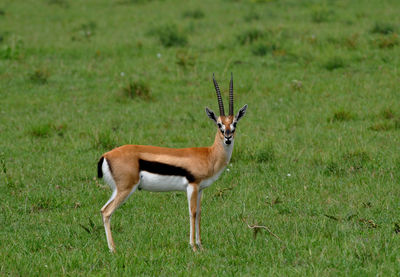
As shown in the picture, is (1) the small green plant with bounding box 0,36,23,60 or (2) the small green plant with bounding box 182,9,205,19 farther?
(2) the small green plant with bounding box 182,9,205,19

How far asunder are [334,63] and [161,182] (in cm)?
841

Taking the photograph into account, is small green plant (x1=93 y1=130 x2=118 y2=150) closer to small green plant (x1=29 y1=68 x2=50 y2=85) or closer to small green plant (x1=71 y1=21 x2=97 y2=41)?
small green plant (x1=29 y1=68 x2=50 y2=85)

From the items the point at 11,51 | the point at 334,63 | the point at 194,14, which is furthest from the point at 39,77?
the point at 194,14

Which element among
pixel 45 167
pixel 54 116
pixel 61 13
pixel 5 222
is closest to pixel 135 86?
pixel 54 116

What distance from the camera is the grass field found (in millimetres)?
5141

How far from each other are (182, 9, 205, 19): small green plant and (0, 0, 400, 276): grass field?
0.05 m

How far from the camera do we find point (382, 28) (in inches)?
572

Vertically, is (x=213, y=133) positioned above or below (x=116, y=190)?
below

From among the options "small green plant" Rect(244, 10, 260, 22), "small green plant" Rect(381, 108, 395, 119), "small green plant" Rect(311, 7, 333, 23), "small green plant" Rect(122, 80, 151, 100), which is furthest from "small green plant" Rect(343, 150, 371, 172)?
"small green plant" Rect(244, 10, 260, 22)

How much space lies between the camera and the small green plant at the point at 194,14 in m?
18.5

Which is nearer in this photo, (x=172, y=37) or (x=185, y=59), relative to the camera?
(x=185, y=59)

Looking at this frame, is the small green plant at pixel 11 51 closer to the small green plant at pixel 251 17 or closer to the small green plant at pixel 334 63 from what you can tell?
the small green plant at pixel 251 17

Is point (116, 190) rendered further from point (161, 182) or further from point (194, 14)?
point (194, 14)

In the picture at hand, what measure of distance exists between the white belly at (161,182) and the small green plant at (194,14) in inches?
543
